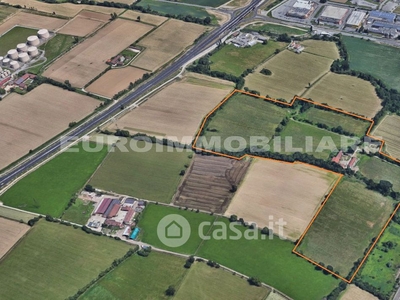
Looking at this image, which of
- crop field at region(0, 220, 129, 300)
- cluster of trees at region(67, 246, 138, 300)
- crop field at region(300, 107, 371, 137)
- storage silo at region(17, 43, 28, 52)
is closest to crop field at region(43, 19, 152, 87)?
storage silo at region(17, 43, 28, 52)

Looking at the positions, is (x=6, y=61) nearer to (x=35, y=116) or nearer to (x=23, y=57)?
(x=23, y=57)

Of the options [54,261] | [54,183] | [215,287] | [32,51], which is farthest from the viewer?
[32,51]

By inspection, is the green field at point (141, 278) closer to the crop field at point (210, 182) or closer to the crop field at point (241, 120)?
the crop field at point (210, 182)

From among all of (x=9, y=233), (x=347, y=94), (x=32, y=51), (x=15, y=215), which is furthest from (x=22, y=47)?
(x=347, y=94)

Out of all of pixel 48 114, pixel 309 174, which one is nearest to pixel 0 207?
pixel 48 114

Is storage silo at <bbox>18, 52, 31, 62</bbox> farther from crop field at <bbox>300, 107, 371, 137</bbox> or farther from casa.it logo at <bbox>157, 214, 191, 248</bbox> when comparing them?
crop field at <bbox>300, 107, 371, 137</bbox>

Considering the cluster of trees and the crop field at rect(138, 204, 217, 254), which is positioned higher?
the crop field at rect(138, 204, 217, 254)

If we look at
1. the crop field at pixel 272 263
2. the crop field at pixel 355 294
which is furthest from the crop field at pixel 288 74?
the crop field at pixel 355 294
